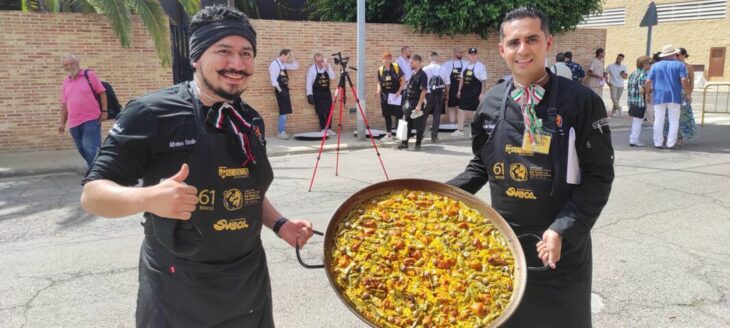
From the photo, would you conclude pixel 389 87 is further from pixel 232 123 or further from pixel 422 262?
pixel 232 123

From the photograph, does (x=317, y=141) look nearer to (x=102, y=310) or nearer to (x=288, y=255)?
(x=288, y=255)

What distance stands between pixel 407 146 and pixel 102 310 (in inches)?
344

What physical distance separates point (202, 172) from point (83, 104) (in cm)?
781

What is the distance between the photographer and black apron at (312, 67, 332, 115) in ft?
45.7

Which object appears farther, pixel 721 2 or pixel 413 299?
pixel 721 2

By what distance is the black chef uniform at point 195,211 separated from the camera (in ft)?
6.71

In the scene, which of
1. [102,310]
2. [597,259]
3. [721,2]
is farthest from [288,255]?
[721,2]

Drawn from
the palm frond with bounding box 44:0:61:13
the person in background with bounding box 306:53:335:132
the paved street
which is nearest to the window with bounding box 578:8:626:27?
the person in background with bounding box 306:53:335:132

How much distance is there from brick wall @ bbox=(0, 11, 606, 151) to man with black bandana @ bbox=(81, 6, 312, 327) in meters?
11.2

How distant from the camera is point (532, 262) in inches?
105

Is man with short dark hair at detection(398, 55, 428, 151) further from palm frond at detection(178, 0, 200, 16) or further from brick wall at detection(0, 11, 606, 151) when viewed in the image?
palm frond at detection(178, 0, 200, 16)

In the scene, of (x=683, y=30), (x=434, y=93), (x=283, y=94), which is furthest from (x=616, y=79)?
(x=683, y=30)

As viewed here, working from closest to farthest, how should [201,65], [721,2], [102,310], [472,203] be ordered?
[201,65] → [472,203] → [102,310] → [721,2]

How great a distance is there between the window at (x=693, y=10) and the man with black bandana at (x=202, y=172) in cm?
3836
